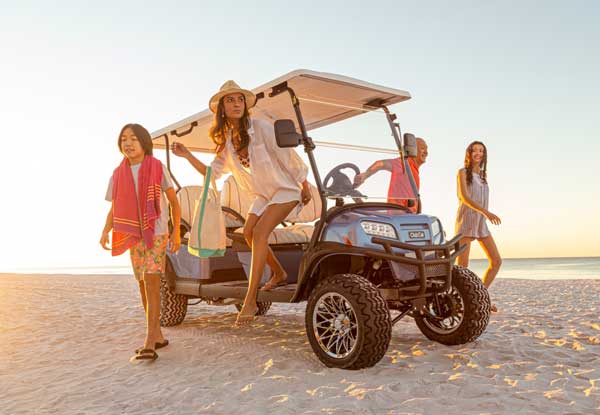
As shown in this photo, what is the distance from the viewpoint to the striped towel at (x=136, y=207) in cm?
491

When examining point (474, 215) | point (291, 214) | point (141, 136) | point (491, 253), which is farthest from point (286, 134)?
point (491, 253)

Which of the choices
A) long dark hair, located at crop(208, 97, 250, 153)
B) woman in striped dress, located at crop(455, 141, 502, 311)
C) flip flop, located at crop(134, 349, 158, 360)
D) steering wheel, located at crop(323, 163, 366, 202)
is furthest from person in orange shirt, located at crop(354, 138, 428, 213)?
flip flop, located at crop(134, 349, 158, 360)

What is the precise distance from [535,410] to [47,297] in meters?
10.5

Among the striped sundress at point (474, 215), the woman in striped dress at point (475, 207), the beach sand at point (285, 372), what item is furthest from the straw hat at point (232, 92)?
the striped sundress at point (474, 215)

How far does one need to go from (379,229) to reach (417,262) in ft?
1.32

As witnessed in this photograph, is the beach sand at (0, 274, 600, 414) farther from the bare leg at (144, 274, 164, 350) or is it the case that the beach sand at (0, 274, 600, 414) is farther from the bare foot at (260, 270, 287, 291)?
the bare foot at (260, 270, 287, 291)

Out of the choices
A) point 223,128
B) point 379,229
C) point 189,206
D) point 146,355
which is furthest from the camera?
point 189,206

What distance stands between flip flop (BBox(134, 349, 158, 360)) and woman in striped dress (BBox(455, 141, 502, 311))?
12.5ft

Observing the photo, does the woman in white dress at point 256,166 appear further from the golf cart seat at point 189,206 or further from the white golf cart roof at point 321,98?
the golf cart seat at point 189,206

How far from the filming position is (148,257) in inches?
195

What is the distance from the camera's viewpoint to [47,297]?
1151 centimetres

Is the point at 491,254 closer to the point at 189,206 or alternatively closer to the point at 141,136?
the point at 189,206

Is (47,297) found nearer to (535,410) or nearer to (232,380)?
(232,380)

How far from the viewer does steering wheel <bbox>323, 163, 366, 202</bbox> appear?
16.5ft
